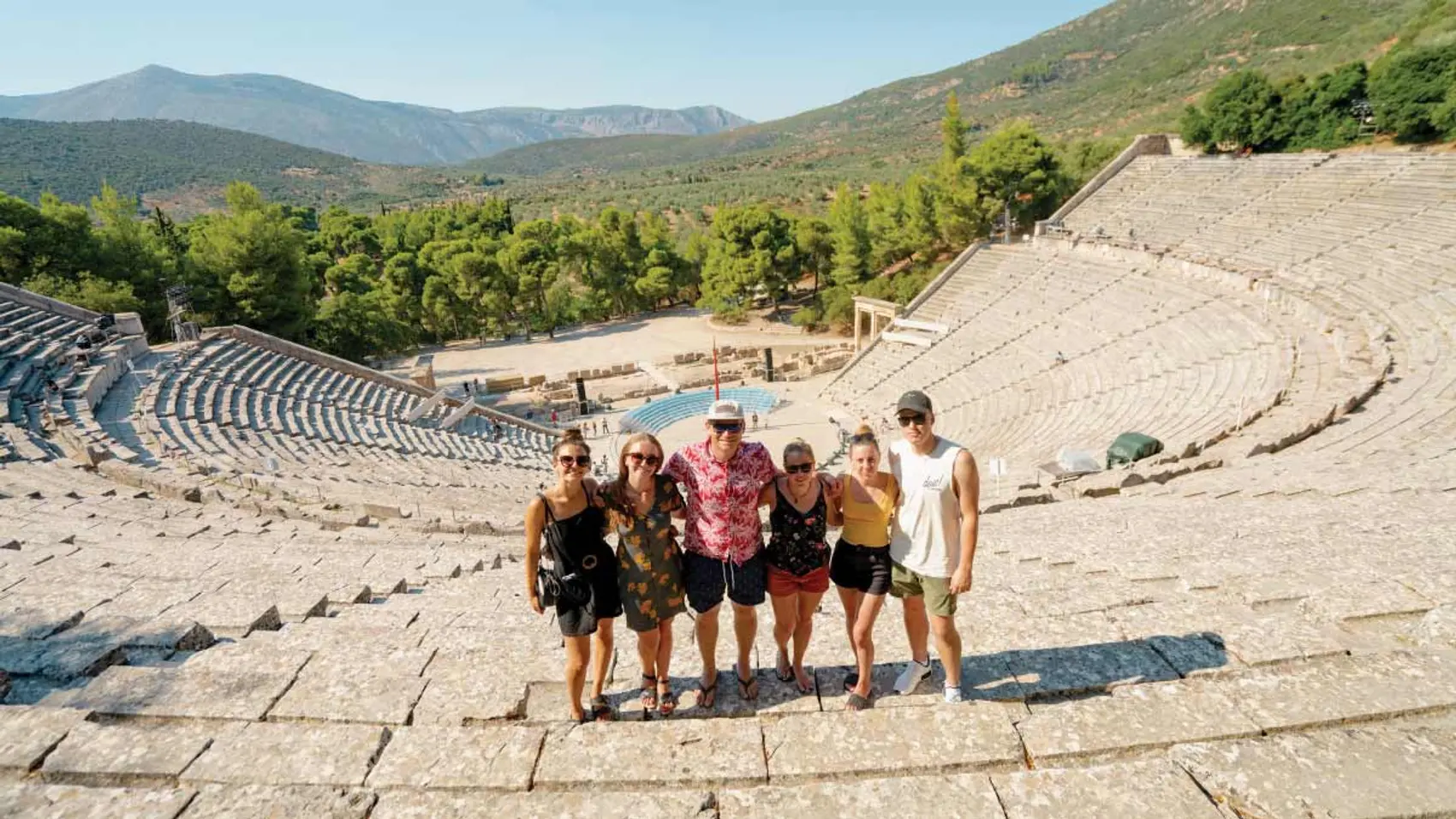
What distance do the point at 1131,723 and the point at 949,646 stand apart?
81 centimetres

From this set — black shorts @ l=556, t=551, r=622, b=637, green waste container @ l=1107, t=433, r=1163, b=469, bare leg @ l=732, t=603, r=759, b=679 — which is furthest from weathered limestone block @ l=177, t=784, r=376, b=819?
green waste container @ l=1107, t=433, r=1163, b=469

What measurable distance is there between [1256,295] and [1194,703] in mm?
19000

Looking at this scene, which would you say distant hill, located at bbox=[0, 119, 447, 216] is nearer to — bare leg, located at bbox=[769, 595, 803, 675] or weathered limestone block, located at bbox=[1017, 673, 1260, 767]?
bare leg, located at bbox=[769, 595, 803, 675]

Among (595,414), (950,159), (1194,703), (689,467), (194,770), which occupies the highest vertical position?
(950,159)

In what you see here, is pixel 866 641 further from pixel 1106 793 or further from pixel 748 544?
pixel 1106 793

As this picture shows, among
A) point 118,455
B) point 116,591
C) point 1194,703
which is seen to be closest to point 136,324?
point 118,455

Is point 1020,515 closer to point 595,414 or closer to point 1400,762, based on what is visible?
point 1400,762

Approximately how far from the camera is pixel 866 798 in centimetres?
252

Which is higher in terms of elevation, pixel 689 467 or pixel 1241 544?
pixel 689 467

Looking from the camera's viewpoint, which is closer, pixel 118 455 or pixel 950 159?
pixel 118 455

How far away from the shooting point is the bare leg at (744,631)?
3502 millimetres

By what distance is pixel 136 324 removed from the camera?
61.1 ft

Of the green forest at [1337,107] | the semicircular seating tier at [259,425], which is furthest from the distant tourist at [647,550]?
the green forest at [1337,107]

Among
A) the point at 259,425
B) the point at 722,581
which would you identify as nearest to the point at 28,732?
the point at 722,581
